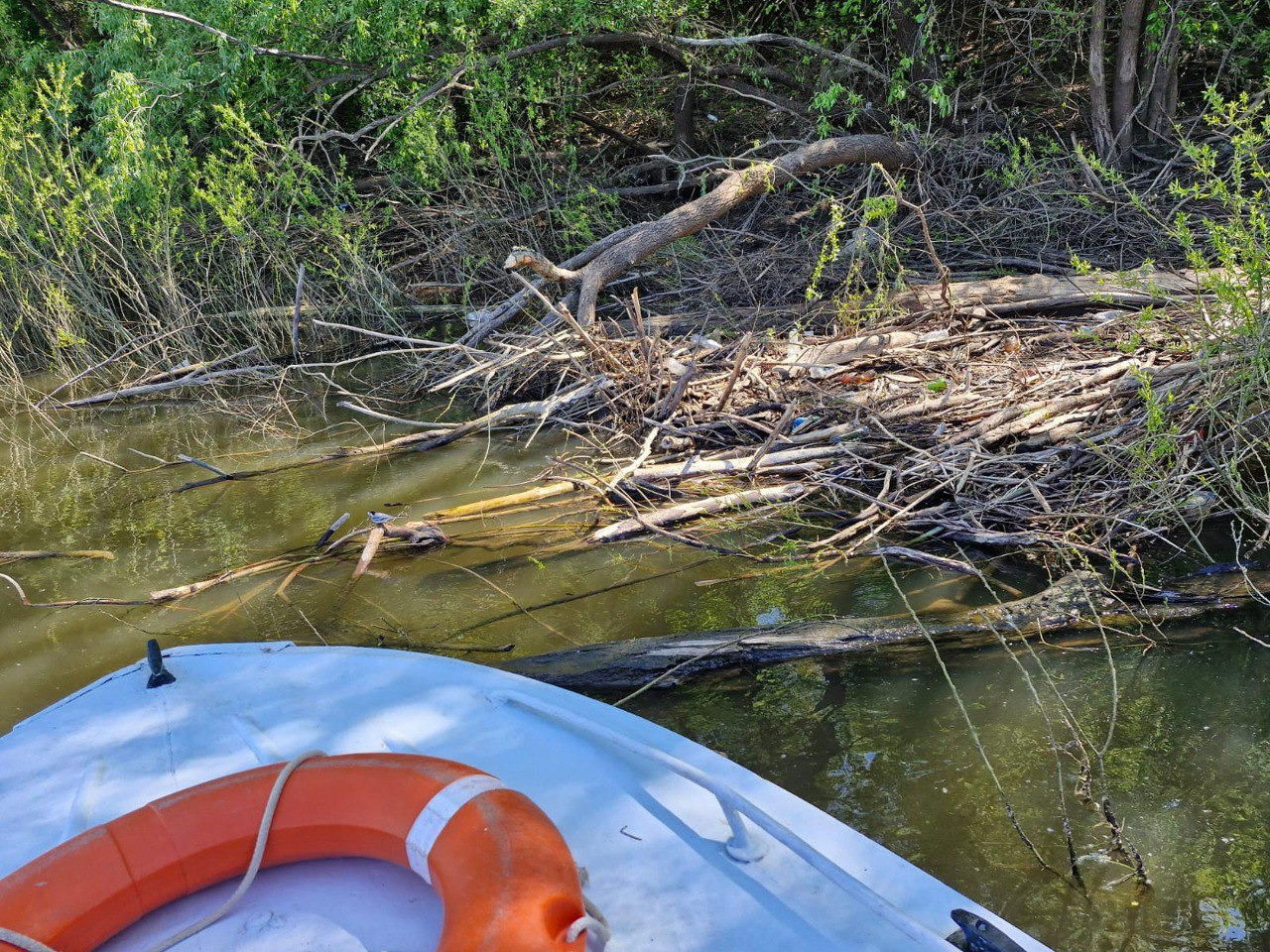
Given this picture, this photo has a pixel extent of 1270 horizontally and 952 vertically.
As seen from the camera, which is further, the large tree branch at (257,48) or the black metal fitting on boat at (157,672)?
the large tree branch at (257,48)

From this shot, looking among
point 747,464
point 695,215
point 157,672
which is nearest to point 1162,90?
point 695,215

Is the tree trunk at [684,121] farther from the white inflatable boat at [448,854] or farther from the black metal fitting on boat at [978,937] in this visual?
the black metal fitting on boat at [978,937]

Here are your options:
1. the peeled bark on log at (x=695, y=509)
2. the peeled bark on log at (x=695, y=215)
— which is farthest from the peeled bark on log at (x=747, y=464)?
the peeled bark on log at (x=695, y=215)

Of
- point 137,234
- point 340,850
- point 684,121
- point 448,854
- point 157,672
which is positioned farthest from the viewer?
point 684,121

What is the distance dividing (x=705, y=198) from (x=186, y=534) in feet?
13.4

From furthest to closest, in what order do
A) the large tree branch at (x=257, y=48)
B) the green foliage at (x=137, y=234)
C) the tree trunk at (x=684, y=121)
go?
the tree trunk at (x=684, y=121) → the large tree branch at (x=257, y=48) → the green foliage at (x=137, y=234)

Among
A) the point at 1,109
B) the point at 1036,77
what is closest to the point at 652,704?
the point at 1036,77

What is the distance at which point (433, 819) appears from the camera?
6.13ft

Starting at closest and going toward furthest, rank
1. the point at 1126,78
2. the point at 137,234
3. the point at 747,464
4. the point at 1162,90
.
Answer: the point at 747,464
the point at 1126,78
the point at 1162,90
the point at 137,234

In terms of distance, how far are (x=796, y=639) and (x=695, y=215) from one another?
Answer: 4.34 m

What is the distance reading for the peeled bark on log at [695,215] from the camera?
697 centimetres

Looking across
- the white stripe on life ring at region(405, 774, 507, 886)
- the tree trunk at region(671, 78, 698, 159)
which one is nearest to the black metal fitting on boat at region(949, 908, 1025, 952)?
the white stripe on life ring at region(405, 774, 507, 886)

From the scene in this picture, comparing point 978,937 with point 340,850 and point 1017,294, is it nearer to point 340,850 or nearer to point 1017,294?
point 340,850

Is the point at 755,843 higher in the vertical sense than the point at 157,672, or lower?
lower
